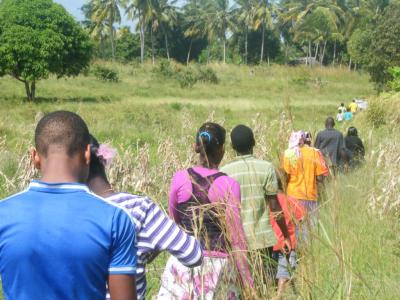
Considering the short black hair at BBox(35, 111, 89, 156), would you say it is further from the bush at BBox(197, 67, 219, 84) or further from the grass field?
the bush at BBox(197, 67, 219, 84)

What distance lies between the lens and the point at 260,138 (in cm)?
721

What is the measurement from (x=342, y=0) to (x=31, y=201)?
53.0 metres

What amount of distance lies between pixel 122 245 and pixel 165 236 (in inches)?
11.8

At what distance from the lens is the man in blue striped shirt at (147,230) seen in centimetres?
203

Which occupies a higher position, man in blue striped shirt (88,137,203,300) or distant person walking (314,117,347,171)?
man in blue striped shirt (88,137,203,300)

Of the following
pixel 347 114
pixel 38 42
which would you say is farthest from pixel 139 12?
pixel 347 114

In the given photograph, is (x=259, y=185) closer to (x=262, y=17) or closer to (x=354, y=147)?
(x=354, y=147)

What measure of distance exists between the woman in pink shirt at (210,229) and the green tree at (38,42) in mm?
23457

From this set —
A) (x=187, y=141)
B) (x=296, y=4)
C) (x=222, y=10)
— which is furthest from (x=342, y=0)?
(x=187, y=141)

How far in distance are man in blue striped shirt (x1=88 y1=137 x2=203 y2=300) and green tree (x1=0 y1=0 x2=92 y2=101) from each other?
24.3m

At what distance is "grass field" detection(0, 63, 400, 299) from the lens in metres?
2.44

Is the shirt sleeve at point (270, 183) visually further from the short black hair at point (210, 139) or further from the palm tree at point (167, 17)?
the palm tree at point (167, 17)

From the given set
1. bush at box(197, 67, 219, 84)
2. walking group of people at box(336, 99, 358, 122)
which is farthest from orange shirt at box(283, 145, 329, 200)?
bush at box(197, 67, 219, 84)

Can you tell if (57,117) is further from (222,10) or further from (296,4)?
(222,10)
